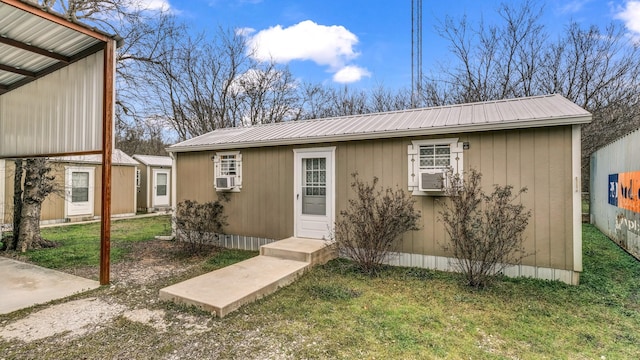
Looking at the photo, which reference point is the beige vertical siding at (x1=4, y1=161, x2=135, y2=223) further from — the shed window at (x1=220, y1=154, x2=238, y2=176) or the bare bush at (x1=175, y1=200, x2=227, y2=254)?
the shed window at (x1=220, y1=154, x2=238, y2=176)

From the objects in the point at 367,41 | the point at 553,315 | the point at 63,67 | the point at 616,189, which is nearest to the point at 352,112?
the point at 367,41

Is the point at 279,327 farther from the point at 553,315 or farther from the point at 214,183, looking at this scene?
the point at 214,183

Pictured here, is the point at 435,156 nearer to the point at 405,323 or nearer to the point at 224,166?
the point at 405,323

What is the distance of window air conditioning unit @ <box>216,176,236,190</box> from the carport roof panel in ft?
10.3

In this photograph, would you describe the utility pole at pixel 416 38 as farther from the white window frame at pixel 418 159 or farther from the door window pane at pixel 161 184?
the door window pane at pixel 161 184

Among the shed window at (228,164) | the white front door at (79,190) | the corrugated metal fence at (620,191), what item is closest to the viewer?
the corrugated metal fence at (620,191)

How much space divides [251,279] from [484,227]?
10.9 feet

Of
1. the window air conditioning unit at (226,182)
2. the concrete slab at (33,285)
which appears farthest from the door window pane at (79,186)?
the window air conditioning unit at (226,182)

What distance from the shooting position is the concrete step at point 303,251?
4965 mm

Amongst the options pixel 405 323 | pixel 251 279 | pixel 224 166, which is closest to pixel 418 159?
pixel 405 323

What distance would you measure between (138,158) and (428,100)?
527 inches

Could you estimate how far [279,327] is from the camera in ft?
9.87

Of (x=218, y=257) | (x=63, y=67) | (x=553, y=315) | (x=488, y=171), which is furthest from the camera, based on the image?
(x=218, y=257)

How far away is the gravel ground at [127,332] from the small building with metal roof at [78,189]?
7519 millimetres
